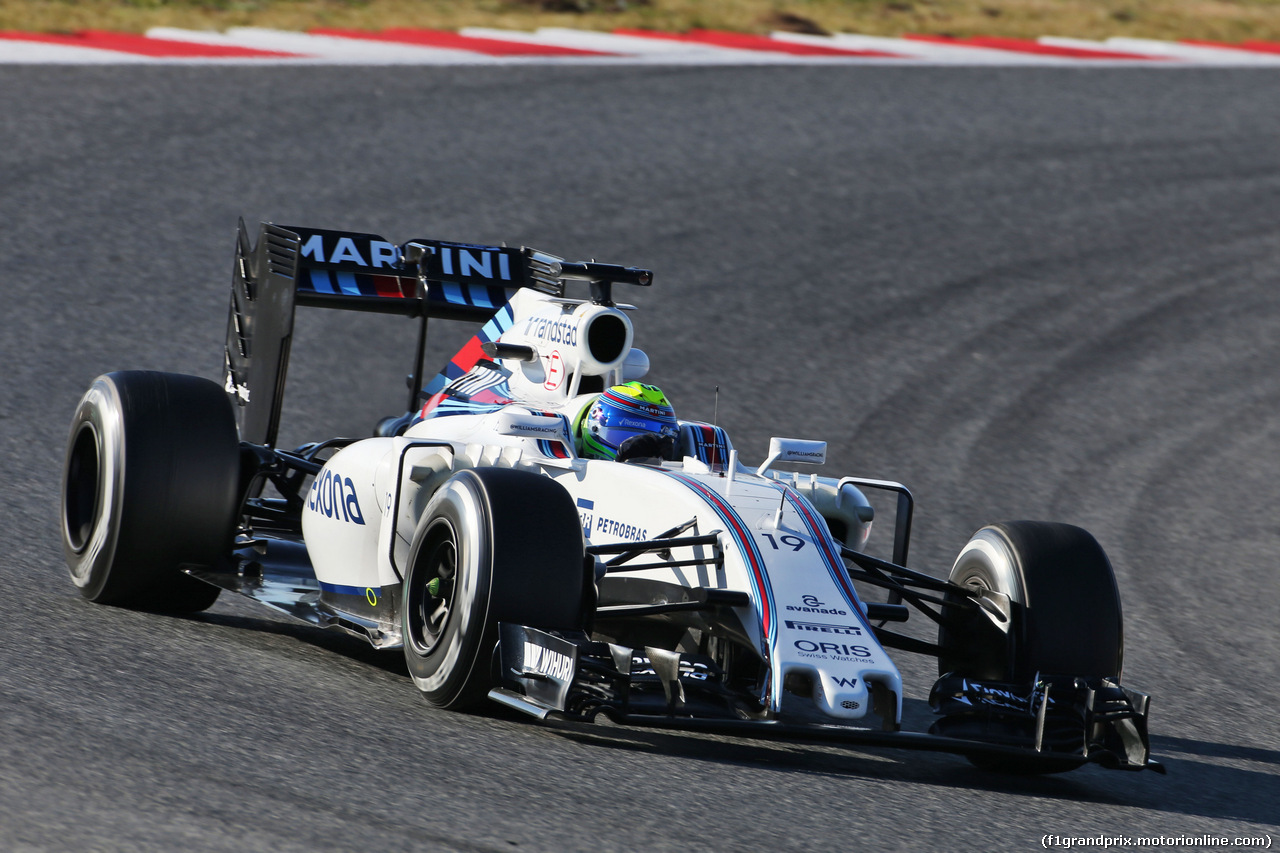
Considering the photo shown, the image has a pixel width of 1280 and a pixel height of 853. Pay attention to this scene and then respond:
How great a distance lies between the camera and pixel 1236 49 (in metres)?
20.0

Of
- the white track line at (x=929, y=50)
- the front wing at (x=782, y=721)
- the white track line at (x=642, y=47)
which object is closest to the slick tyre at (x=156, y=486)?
the front wing at (x=782, y=721)

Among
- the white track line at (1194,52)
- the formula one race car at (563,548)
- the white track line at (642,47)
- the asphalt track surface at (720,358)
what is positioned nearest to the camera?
the asphalt track surface at (720,358)

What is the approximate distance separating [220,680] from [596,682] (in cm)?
138

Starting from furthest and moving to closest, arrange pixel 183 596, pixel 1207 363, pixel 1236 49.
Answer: pixel 1236 49 < pixel 1207 363 < pixel 183 596

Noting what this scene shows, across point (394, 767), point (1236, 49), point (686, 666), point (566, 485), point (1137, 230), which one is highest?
point (1236, 49)

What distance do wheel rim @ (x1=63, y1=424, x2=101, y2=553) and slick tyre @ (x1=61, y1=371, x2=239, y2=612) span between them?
20 cm

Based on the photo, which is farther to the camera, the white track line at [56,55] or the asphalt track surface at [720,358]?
the white track line at [56,55]

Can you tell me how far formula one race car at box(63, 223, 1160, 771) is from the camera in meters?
5.04

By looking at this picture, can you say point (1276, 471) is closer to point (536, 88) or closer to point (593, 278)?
point (593, 278)

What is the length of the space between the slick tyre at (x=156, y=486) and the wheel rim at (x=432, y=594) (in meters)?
1.29

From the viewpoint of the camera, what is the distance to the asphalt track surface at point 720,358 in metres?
4.52

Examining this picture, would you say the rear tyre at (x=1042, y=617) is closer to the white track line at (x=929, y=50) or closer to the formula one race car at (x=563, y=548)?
the formula one race car at (x=563, y=548)

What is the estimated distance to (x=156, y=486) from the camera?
20.9 feet

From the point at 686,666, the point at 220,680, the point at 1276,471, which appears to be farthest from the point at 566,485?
the point at 1276,471
